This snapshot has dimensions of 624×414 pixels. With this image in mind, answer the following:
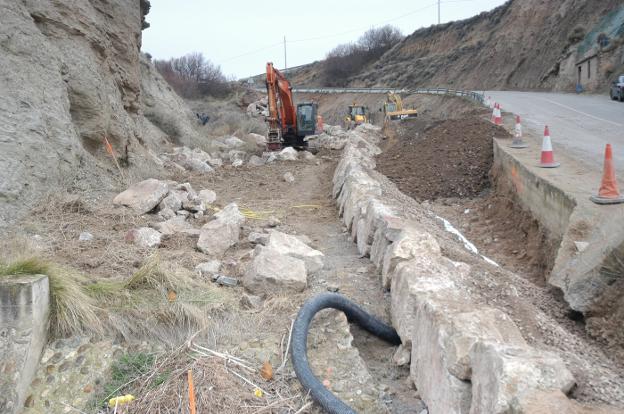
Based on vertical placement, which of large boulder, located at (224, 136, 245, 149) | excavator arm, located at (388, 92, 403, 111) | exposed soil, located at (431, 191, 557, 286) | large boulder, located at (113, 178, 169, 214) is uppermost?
excavator arm, located at (388, 92, 403, 111)

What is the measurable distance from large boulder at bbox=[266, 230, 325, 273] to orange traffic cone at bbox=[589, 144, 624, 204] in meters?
3.04

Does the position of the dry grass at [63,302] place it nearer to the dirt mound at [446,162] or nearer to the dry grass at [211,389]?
the dry grass at [211,389]

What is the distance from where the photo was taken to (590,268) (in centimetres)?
434

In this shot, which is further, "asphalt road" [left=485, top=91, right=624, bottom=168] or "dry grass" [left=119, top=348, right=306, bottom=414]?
"asphalt road" [left=485, top=91, right=624, bottom=168]

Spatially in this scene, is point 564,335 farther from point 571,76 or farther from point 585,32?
point 585,32

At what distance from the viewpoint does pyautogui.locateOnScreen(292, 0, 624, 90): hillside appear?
3003 cm

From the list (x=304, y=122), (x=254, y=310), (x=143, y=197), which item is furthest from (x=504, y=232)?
(x=304, y=122)

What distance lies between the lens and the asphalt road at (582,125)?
394 inches

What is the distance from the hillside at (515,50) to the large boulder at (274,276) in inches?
1021

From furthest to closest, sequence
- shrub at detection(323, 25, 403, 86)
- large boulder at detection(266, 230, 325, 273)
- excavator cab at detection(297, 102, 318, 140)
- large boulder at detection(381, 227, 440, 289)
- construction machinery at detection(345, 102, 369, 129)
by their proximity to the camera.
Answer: shrub at detection(323, 25, 403, 86) < construction machinery at detection(345, 102, 369, 129) < excavator cab at detection(297, 102, 318, 140) < large boulder at detection(266, 230, 325, 273) < large boulder at detection(381, 227, 440, 289)

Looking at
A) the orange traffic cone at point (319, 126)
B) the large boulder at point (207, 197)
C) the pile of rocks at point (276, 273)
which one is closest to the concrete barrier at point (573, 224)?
the pile of rocks at point (276, 273)

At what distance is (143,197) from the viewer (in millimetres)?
8211

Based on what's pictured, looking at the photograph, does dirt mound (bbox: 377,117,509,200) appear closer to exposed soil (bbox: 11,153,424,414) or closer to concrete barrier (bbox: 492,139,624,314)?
concrete barrier (bbox: 492,139,624,314)

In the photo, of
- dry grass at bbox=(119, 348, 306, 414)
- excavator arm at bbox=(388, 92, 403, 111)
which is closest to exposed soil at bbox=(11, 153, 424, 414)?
dry grass at bbox=(119, 348, 306, 414)
